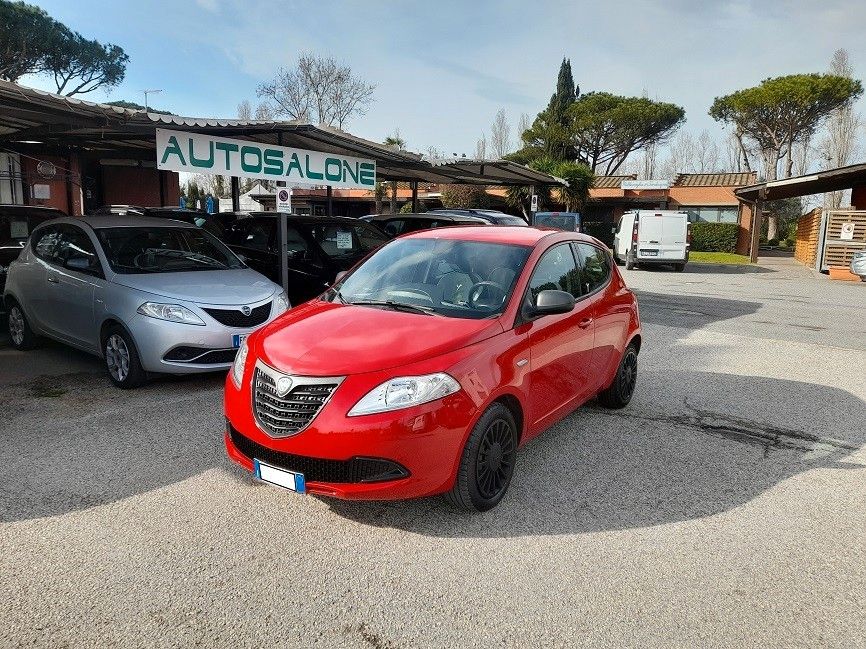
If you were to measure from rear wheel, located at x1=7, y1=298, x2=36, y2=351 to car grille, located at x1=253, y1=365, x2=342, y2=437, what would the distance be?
5.37 m

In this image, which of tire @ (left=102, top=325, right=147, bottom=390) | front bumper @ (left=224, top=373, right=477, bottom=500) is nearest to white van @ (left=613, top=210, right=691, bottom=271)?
tire @ (left=102, top=325, right=147, bottom=390)

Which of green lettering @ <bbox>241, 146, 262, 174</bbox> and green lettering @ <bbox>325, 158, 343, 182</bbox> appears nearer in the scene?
green lettering @ <bbox>241, 146, 262, 174</bbox>

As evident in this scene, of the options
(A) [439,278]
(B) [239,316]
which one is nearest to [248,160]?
(B) [239,316]

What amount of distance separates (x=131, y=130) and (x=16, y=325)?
9.01 ft

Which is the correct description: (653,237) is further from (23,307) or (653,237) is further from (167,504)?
(167,504)

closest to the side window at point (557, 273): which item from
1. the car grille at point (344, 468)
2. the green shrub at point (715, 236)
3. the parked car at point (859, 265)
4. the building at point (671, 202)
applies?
the car grille at point (344, 468)

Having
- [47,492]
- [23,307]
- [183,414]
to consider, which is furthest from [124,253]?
[47,492]

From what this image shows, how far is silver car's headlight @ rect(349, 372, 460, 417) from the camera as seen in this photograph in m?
3.13

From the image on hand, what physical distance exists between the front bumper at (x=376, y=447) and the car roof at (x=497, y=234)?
1.61 meters

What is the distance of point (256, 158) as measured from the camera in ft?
27.3

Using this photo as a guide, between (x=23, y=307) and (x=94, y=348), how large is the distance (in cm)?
177

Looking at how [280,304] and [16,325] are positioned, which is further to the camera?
[16,325]

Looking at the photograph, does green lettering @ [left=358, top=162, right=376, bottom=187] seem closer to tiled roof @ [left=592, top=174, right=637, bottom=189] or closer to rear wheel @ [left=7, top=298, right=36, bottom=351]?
rear wheel @ [left=7, top=298, right=36, bottom=351]

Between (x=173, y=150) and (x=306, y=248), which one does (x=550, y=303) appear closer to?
(x=173, y=150)
